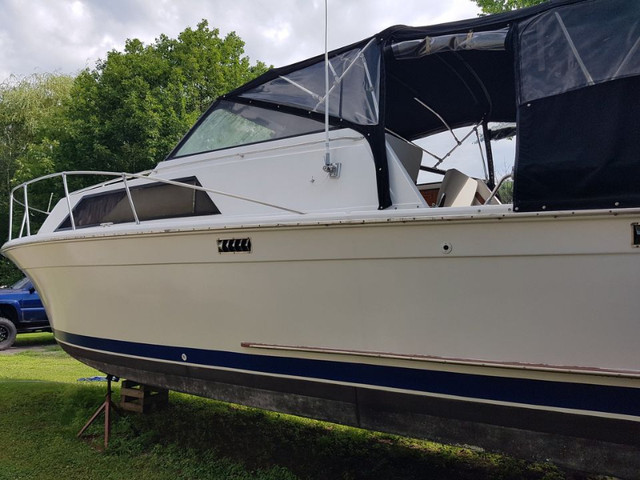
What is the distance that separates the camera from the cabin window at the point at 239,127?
3.19 meters

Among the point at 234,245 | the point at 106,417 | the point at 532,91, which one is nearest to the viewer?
the point at 532,91

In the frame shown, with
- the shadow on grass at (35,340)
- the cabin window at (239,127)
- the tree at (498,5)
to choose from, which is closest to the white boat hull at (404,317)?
the cabin window at (239,127)

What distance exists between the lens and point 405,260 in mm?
2330

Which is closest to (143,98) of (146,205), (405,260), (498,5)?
(498,5)

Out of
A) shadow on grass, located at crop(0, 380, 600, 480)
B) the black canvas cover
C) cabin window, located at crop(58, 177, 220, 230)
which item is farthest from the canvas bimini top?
shadow on grass, located at crop(0, 380, 600, 480)

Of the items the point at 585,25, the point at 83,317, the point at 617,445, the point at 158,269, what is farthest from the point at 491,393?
the point at 83,317

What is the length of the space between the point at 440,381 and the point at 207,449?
6.80ft

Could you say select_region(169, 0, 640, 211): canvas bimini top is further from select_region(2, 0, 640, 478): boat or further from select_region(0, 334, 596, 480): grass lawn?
select_region(0, 334, 596, 480): grass lawn

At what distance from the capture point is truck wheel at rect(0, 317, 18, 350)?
371 inches

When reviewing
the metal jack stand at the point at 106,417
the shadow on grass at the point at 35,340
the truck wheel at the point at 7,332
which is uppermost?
the metal jack stand at the point at 106,417

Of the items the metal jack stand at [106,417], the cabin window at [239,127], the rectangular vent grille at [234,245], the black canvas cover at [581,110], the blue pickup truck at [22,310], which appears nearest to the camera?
the black canvas cover at [581,110]

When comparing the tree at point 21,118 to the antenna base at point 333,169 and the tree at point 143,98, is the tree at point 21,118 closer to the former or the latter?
the tree at point 143,98

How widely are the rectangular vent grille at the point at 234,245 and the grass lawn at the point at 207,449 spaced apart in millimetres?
1524

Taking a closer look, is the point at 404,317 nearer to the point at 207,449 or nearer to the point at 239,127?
the point at 239,127
